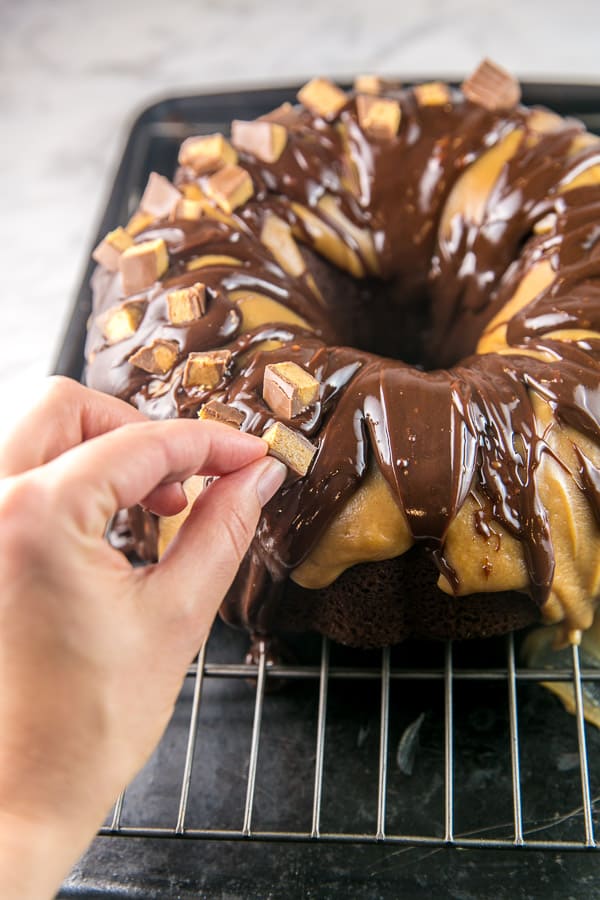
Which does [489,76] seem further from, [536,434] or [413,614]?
[413,614]

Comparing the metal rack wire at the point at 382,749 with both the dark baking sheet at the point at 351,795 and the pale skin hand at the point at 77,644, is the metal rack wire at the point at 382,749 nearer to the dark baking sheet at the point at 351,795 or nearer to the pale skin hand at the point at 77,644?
the dark baking sheet at the point at 351,795

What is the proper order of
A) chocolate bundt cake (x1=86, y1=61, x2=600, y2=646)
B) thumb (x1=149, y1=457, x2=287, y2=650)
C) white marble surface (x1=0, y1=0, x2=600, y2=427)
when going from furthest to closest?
white marble surface (x1=0, y1=0, x2=600, y2=427) < chocolate bundt cake (x1=86, y1=61, x2=600, y2=646) < thumb (x1=149, y1=457, x2=287, y2=650)

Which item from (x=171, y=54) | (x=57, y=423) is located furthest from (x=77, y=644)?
(x=171, y=54)

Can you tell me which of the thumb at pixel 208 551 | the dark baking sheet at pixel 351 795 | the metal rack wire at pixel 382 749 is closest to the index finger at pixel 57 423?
the thumb at pixel 208 551

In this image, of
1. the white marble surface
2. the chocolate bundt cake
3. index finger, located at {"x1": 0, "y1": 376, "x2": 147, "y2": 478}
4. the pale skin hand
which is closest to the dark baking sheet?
the chocolate bundt cake

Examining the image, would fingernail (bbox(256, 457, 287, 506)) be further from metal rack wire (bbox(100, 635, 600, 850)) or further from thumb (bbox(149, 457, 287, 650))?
metal rack wire (bbox(100, 635, 600, 850))

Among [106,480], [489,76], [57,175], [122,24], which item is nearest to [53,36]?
[122,24]
